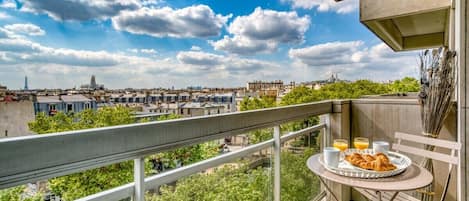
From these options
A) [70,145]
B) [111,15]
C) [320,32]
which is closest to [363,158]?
[70,145]

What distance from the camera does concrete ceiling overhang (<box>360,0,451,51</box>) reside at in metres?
3.90

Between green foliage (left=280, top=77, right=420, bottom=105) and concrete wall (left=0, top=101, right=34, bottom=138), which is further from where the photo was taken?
green foliage (left=280, top=77, right=420, bottom=105)

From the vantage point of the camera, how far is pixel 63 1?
7.36 metres

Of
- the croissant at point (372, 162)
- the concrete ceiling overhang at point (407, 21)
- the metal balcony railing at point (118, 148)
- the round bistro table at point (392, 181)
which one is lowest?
the round bistro table at point (392, 181)

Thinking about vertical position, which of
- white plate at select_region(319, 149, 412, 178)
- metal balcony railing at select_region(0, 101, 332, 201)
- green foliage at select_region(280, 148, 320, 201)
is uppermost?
metal balcony railing at select_region(0, 101, 332, 201)

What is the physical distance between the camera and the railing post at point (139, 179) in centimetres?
121

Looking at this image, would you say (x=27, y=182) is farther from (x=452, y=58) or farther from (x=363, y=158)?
(x=452, y=58)

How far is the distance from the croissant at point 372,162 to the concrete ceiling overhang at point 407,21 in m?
2.97

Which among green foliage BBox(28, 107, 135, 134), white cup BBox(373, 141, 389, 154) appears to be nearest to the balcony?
white cup BBox(373, 141, 389, 154)

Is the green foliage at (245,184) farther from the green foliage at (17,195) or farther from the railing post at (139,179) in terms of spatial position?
the green foliage at (17,195)

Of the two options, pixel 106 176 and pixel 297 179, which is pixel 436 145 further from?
pixel 106 176

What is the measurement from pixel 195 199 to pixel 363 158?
1052 mm

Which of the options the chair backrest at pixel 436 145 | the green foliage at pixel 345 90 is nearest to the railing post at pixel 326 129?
the chair backrest at pixel 436 145

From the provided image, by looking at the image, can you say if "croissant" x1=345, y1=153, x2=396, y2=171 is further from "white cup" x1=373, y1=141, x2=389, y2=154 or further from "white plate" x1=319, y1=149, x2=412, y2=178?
"white cup" x1=373, y1=141, x2=389, y2=154
